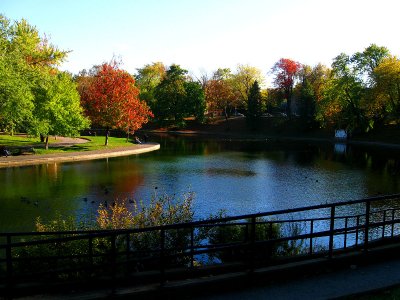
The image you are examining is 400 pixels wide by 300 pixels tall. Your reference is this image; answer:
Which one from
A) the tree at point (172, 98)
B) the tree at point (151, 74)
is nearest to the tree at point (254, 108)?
the tree at point (172, 98)

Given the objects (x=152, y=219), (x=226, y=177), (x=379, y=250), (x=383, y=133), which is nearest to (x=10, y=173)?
(x=226, y=177)

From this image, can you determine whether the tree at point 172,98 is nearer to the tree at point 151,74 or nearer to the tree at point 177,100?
the tree at point 177,100

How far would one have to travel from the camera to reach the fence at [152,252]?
243 inches

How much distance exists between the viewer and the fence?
616 cm

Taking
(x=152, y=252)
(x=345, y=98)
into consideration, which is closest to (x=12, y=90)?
(x=152, y=252)

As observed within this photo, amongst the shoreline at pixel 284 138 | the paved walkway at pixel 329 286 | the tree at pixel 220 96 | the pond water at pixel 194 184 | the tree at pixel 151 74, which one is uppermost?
the tree at pixel 151 74

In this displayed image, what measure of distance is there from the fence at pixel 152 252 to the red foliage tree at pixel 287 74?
3331 inches

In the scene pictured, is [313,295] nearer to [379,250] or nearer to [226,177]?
[379,250]

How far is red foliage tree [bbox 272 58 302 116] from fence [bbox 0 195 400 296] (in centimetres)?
8460

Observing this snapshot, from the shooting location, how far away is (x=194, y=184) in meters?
27.1

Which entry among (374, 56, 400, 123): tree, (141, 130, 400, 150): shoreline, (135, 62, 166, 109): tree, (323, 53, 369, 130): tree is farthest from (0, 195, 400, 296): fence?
(135, 62, 166, 109): tree

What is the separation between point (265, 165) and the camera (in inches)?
1528

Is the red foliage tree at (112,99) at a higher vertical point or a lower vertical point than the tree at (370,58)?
lower

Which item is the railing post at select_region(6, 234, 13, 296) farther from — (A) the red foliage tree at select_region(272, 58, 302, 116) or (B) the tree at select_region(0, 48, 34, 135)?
(A) the red foliage tree at select_region(272, 58, 302, 116)
